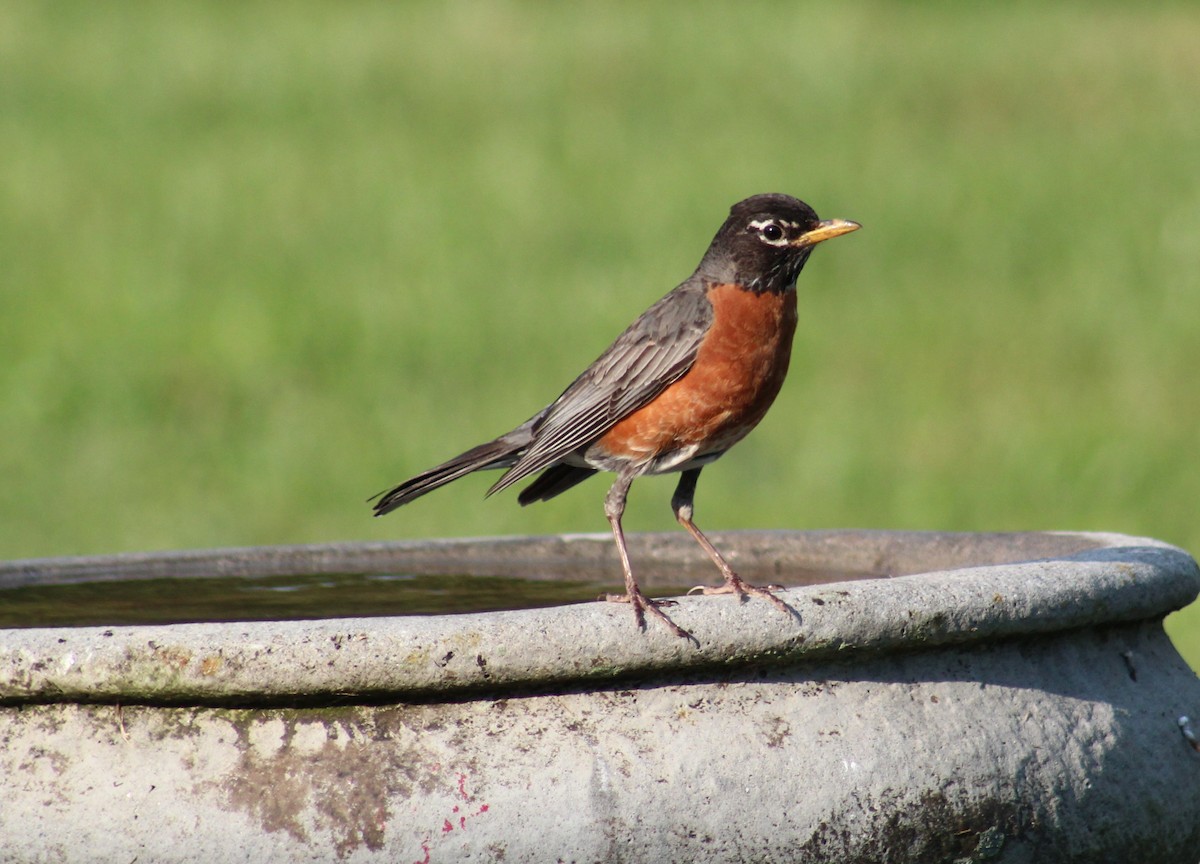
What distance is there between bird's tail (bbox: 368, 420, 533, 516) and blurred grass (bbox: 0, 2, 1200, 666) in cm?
366

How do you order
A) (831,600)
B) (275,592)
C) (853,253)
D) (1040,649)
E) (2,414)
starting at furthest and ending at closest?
(853,253) → (2,414) → (275,592) → (1040,649) → (831,600)

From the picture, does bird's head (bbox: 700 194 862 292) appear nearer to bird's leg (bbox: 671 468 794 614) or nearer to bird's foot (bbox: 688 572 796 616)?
bird's leg (bbox: 671 468 794 614)

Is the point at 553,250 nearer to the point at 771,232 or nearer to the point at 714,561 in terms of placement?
the point at 771,232

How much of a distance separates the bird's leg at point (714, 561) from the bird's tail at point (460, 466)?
1.23ft

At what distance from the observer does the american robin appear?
144 inches

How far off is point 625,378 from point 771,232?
0.50 m

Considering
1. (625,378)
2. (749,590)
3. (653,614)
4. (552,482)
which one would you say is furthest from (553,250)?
(653,614)

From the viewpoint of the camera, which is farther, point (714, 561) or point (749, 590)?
point (714, 561)

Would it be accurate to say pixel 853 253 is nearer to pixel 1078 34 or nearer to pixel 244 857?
pixel 1078 34

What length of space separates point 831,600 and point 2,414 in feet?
26.7

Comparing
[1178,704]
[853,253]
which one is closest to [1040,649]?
[1178,704]

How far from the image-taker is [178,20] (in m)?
16.8

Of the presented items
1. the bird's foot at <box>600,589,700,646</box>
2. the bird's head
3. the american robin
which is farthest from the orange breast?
the bird's foot at <box>600,589,700,646</box>

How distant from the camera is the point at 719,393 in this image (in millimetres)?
3635
